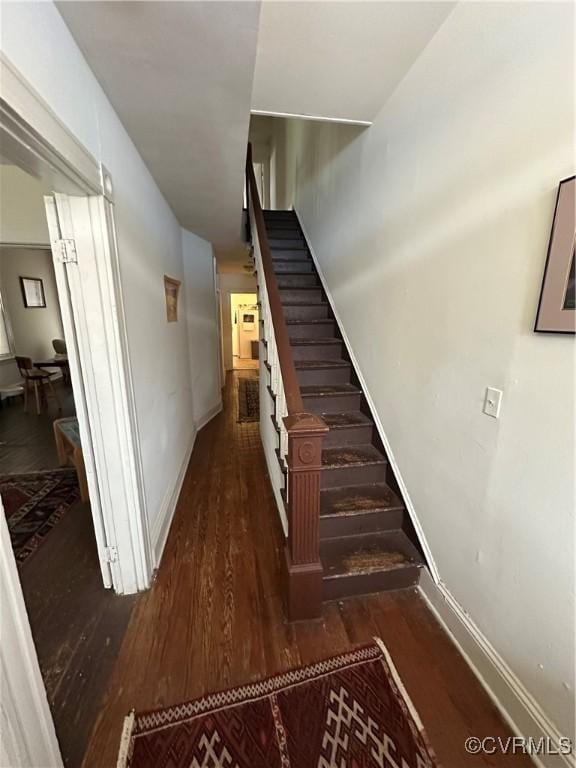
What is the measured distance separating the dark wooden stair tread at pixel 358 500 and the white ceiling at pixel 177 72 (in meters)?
2.09

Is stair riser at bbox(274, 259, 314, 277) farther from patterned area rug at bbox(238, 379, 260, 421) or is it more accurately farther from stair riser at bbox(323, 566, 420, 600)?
stair riser at bbox(323, 566, 420, 600)

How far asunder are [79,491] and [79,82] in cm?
270

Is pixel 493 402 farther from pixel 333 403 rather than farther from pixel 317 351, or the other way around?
pixel 317 351

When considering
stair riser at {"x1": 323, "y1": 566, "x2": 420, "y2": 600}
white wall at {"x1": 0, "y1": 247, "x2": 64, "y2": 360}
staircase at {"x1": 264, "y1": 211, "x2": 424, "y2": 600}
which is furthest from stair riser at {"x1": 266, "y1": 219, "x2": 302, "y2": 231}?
white wall at {"x1": 0, "y1": 247, "x2": 64, "y2": 360}

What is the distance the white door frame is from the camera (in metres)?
1.09

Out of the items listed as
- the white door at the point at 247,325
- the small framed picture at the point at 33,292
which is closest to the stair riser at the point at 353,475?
the small framed picture at the point at 33,292

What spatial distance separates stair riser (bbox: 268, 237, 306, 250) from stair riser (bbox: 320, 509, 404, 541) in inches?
123

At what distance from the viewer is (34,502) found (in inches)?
97.8

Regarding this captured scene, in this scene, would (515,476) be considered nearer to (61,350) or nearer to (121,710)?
(121,710)

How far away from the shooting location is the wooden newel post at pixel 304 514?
1351 millimetres

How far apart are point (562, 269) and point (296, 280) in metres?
2.56

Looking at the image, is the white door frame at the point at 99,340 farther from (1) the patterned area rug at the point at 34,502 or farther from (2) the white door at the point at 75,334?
(1) the patterned area rug at the point at 34,502

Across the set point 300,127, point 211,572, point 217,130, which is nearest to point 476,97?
point 217,130

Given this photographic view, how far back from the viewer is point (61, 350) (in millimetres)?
6012
